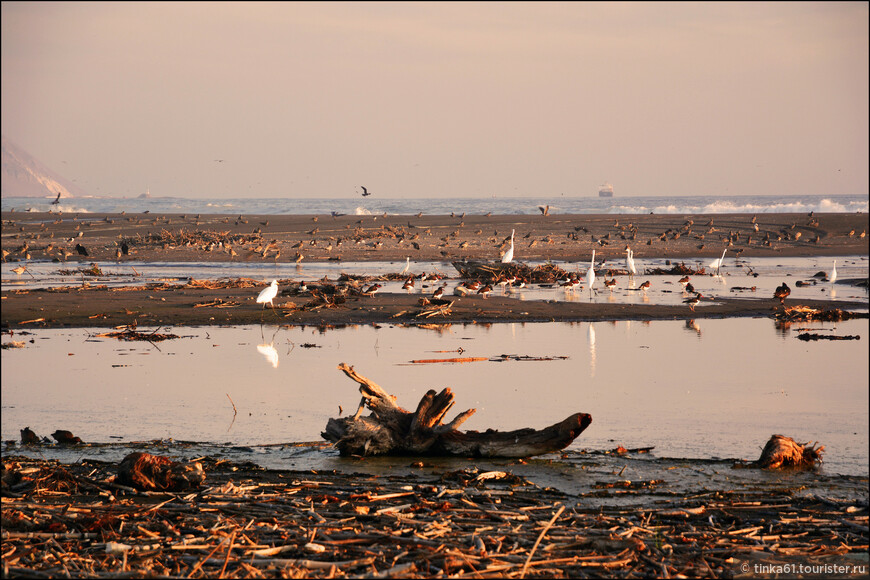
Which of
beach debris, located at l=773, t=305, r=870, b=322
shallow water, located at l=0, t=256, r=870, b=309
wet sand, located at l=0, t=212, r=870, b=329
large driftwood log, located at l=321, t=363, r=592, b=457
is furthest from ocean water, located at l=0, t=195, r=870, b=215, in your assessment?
large driftwood log, located at l=321, t=363, r=592, b=457

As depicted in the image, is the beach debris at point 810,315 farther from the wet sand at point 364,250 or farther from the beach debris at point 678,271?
the beach debris at point 678,271

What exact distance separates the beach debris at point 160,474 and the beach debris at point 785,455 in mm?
5569

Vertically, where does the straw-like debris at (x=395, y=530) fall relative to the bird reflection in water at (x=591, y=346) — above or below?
below

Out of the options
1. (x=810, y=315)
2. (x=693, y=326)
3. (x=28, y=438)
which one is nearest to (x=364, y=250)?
(x=693, y=326)

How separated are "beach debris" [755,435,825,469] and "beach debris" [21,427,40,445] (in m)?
7.98

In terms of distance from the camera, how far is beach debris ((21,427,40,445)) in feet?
34.8

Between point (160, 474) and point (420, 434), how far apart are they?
3.01m

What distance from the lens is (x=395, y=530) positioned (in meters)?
6.96

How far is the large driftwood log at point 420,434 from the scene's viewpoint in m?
9.94

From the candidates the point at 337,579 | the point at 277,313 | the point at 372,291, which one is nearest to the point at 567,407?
the point at 337,579

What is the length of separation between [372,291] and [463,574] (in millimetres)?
19286

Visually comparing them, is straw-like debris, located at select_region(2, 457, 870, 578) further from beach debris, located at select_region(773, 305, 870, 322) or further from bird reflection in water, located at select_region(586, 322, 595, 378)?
beach debris, located at select_region(773, 305, 870, 322)

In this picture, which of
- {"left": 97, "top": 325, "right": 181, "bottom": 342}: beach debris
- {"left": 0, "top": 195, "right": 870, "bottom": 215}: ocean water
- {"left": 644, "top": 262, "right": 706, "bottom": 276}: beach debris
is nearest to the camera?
{"left": 97, "top": 325, "right": 181, "bottom": 342}: beach debris

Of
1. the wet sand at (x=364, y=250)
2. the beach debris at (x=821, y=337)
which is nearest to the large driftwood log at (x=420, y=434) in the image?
the wet sand at (x=364, y=250)
